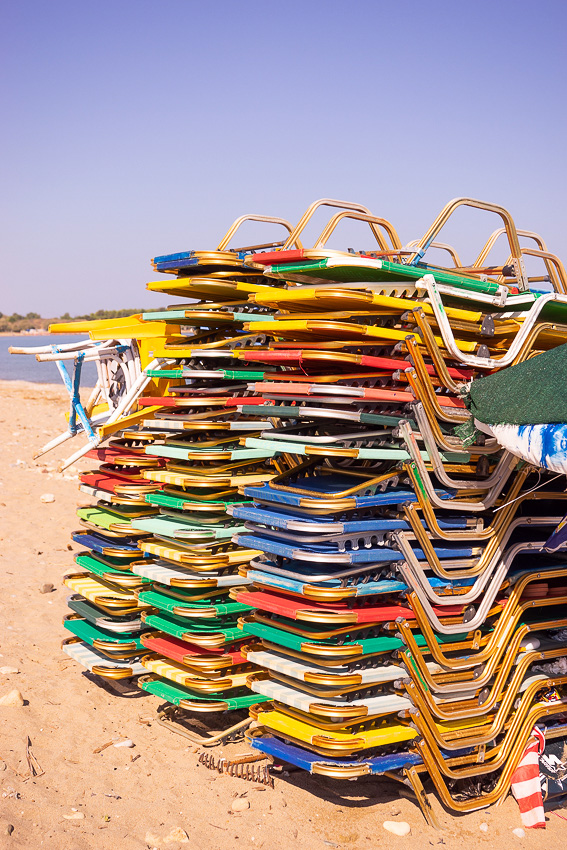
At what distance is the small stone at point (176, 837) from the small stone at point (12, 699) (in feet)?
6.63

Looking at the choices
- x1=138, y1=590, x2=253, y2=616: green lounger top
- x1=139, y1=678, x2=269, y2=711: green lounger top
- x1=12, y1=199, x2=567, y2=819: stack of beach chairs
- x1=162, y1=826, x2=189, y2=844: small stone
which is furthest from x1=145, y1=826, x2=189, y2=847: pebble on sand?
x1=138, y1=590, x2=253, y2=616: green lounger top

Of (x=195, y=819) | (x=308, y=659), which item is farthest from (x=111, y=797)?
(x=308, y=659)

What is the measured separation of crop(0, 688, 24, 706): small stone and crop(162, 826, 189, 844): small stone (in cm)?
202

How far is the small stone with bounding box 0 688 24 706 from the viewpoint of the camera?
6.34 m

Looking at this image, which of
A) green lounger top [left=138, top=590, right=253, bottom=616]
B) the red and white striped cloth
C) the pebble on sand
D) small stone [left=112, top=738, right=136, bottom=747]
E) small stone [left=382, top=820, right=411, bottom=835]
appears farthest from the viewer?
small stone [left=112, top=738, right=136, bottom=747]

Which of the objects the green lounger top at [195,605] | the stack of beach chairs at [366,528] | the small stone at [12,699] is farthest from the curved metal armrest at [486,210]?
the small stone at [12,699]

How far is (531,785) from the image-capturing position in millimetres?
5285

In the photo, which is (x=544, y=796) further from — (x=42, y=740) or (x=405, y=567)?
(x=42, y=740)

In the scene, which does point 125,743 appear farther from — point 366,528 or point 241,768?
point 366,528

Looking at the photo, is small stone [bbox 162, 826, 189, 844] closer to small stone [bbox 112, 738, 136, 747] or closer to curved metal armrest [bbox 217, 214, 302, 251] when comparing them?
small stone [bbox 112, 738, 136, 747]

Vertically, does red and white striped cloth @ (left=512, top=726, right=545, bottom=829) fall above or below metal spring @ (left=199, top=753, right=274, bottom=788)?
below

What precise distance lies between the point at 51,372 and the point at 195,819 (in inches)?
1972

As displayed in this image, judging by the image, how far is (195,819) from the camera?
499 centimetres

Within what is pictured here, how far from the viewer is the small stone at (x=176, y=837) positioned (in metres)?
4.74
